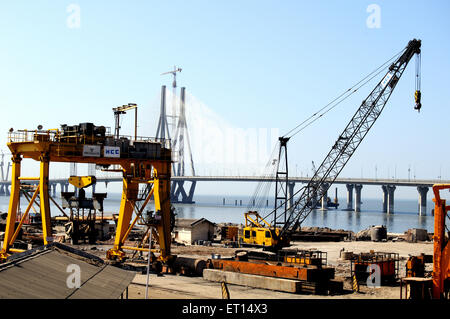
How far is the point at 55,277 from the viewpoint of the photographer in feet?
60.3

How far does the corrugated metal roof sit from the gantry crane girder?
60.3 ft

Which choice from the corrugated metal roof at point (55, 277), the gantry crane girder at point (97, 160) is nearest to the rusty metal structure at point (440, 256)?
the corrugated metal roof at point (55, 277)

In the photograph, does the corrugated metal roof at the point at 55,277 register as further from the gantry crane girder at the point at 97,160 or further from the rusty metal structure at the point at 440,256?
the gantry crane girder at the point at 97,160

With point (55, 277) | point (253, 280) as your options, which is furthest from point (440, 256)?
point (55, 277)

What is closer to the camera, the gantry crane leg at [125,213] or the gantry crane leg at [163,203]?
the gantry crane leg at [163,203]

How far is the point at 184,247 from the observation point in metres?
65.1

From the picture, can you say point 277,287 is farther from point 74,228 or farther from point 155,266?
point 74,228

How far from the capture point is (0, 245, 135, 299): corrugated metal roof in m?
16.3

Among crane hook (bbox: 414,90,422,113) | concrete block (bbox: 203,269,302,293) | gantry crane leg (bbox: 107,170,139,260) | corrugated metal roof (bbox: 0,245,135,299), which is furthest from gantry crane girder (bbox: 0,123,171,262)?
crane hook (bbox: 414,90,422,113)

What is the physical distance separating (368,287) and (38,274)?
2532cm

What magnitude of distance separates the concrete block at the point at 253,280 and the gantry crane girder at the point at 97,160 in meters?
4.76

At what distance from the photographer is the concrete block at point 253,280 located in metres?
35.3

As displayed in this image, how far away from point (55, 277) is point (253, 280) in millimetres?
20597
